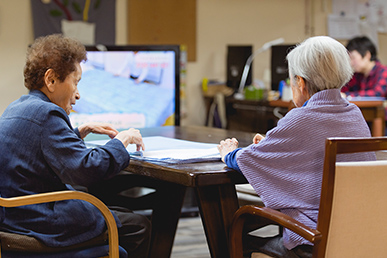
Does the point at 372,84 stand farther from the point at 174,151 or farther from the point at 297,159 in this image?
the point at 297,159

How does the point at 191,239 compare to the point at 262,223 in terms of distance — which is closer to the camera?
the point at 262,223

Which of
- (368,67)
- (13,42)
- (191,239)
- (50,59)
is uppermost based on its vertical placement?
(13,42)

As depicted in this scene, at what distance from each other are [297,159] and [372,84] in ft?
12.6

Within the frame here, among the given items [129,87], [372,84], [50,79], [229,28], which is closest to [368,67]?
[372,84]

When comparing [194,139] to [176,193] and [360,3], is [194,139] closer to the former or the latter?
[176,193]

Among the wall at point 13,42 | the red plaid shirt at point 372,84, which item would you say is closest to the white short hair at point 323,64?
the red plaid shirt at point 372,84

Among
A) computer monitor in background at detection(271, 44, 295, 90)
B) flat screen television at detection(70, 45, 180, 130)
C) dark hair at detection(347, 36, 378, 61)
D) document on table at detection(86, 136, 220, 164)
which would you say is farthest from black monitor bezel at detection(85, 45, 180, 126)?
dark hair at detection(347, 36, 378, 61)

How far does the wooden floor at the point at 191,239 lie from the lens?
3.26m

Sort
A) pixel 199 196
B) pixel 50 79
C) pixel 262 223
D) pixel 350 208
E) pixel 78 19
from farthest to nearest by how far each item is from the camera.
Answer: pixel 78 19 < pixel 262 223 < pixel 199 196 < pixel 50 79 < pixel 350 208

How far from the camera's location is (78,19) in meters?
5.66

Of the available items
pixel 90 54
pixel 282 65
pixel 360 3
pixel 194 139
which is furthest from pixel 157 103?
pixel 360 3

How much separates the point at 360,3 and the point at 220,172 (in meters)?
6.09

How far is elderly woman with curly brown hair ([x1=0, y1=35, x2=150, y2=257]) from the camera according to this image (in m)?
1.62

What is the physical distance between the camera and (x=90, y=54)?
12.6 feet
